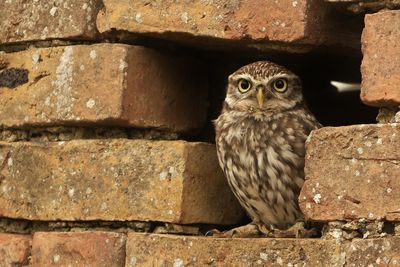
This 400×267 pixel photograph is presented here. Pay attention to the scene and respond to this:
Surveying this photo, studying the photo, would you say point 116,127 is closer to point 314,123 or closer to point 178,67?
point 178,67

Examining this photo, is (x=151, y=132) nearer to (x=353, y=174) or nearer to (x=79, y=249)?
(x=79, y=249)

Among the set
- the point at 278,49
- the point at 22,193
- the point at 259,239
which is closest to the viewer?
the point at 259,239

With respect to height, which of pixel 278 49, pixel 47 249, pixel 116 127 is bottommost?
pixel 47 249

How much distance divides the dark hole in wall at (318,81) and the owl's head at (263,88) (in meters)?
0.05

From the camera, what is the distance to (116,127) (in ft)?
10.0

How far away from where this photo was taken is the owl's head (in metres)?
3.37

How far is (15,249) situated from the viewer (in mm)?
3154

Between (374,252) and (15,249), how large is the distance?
1091 mm

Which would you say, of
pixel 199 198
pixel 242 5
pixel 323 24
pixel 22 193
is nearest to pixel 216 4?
pixel 242 5

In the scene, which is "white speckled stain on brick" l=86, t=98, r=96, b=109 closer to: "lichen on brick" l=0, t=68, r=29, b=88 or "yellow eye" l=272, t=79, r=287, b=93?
"lichen on brick" l=0, t=68, r=29, b=88

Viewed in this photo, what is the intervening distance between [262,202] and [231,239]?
1.40 feet

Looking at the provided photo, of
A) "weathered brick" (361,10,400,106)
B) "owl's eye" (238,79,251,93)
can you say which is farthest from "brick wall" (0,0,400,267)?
"owl's eye" (238,79,251,93)

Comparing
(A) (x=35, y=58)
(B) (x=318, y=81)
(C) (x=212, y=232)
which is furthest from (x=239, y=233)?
(B) (x=318, y=81)

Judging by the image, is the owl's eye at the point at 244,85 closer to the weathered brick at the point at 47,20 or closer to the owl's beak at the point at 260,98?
the owl's beak at the point at 260,98
